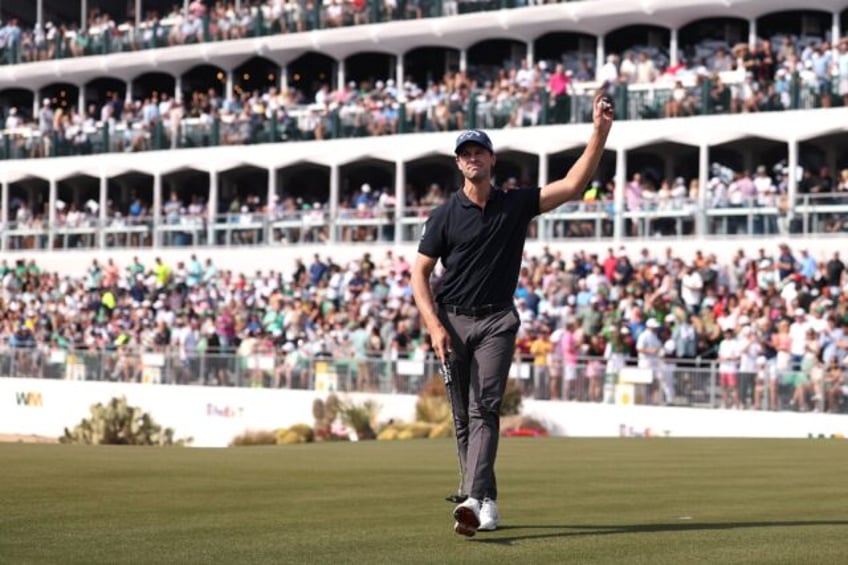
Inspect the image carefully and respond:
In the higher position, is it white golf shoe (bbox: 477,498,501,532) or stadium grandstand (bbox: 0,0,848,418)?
stadium grandstand (bbox: 0,0,848,418)

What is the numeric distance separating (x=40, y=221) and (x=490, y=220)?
40.7 meters

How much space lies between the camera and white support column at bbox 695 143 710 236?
34.9 metres

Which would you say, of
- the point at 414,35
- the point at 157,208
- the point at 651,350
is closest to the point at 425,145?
the point at 414,35

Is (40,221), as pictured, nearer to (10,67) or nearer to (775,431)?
(10,67)

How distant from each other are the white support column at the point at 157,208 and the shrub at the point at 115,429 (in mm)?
16927

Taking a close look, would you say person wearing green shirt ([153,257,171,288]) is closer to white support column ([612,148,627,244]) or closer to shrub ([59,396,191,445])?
white support column ([612,148,627,244])

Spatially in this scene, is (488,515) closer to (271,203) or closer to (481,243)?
(481,243)

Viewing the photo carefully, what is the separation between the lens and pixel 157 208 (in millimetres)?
47531

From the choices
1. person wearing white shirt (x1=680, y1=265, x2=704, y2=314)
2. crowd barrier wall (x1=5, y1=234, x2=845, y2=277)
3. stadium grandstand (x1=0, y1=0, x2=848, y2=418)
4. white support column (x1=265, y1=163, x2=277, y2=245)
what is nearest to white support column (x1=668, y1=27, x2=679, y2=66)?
stadium grandstand (x1=0, y1=0, x2=848, y2=418)

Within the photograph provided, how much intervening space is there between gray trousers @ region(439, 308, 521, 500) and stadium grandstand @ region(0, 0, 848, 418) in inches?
640

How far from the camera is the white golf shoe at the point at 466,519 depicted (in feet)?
29.5

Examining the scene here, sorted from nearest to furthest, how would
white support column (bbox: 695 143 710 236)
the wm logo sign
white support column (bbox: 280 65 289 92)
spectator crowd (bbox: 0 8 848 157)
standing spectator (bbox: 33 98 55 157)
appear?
1. white support column (bbox: 695 143 710 236)
2. the wm logo sign
3. spectator crowd (bbox: 0 8 848 157)
4. white support column (bbox: 280 65 289 92)
5. standing spectator (bbox: 33 98 55 157)

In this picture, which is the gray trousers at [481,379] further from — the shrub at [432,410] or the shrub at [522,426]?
the shrub at [432,410]

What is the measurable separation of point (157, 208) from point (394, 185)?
249 inches
